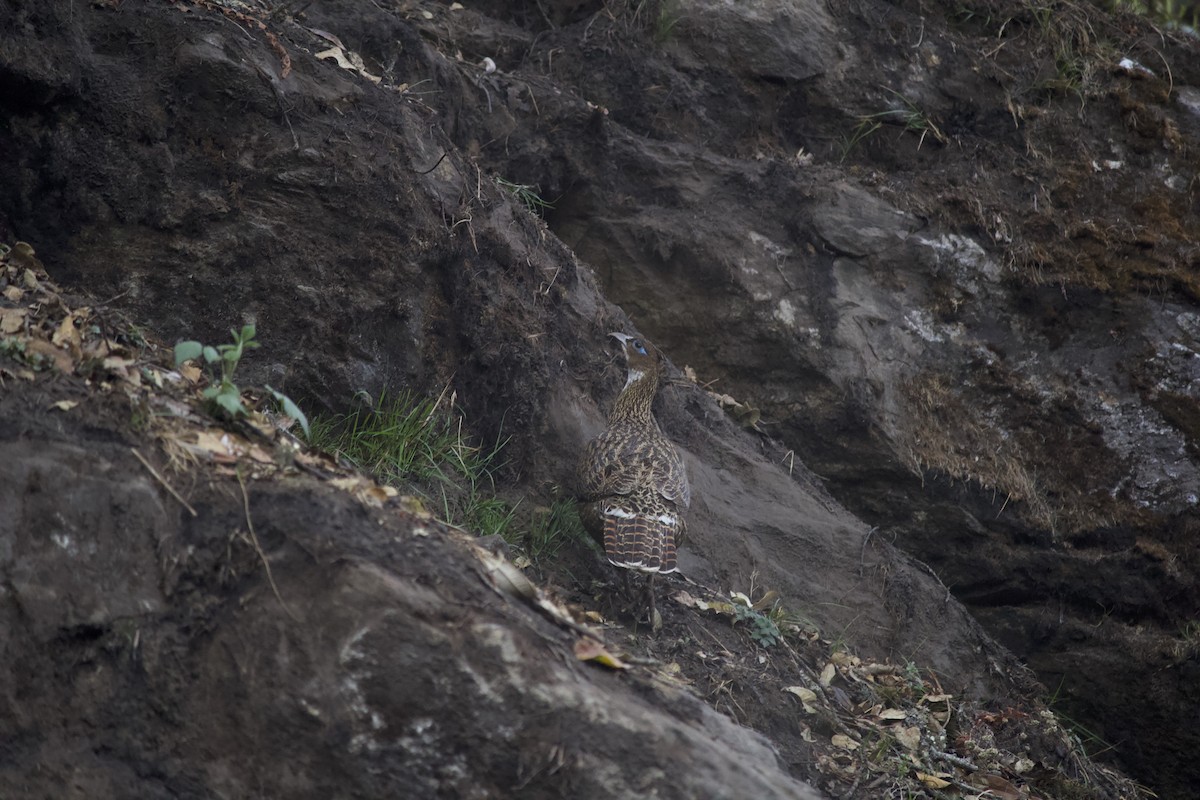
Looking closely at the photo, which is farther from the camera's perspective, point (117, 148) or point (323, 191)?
point (323, 191)

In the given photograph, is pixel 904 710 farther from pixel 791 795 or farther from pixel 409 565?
pixel 409 565

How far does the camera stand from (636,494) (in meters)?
5.97

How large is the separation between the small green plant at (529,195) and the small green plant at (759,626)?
327 cm

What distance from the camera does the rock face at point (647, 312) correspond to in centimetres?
342

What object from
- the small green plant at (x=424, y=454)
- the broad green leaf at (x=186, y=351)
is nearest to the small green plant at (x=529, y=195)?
the small green plant at (x=424, y=454)

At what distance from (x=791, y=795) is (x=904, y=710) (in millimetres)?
3215

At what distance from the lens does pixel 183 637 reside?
3.47m

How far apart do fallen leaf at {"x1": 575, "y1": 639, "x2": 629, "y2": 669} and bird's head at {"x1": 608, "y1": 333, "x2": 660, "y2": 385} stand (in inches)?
149

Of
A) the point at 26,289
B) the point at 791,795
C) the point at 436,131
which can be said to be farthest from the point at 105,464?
the point at 436,131

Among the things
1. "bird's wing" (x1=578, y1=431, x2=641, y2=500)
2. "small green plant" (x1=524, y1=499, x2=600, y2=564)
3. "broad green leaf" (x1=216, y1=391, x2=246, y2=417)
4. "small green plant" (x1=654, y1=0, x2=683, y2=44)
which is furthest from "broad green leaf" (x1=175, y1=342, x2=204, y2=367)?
"small green plant" (x1=654, y1=0, x2=683, y2=44)

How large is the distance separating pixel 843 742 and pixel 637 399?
255 cm

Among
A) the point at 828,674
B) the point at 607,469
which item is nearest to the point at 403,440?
the point at 607,469

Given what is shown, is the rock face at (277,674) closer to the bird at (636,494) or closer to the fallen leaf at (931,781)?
the bird at (636,494)

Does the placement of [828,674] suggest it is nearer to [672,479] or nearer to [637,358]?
[672,479]
